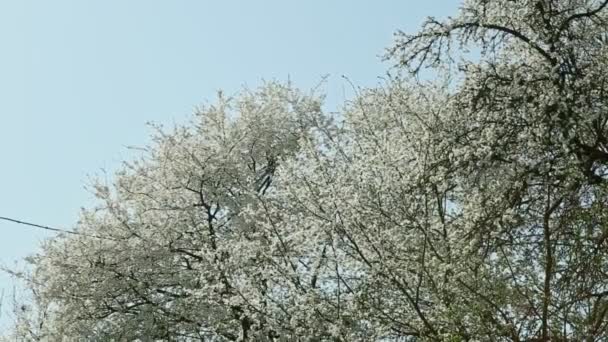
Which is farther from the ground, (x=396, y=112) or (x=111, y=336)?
(x=396, y=112)

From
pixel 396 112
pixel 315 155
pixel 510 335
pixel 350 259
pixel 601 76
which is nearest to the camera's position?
pixel 510 335

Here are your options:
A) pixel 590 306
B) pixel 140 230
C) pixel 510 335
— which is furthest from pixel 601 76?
pixel 140 230

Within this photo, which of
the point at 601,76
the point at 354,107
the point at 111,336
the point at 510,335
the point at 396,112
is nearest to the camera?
the point at 510,335

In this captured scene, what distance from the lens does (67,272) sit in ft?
46.0

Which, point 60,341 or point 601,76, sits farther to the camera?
point 60,341

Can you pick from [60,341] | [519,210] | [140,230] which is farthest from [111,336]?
[519,210]

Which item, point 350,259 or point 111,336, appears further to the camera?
point 111,336

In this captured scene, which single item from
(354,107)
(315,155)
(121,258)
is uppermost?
(354,107)

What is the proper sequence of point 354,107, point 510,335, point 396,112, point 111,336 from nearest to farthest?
1. point 510,335
2. point 396,112
3. point 354,107
4. point 111,336

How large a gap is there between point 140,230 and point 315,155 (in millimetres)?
6451

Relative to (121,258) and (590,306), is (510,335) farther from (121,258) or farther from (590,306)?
(121,258)

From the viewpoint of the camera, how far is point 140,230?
46.1ft

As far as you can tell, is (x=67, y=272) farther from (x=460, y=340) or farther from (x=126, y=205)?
(x=460, y=340)

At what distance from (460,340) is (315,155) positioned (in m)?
3.80
